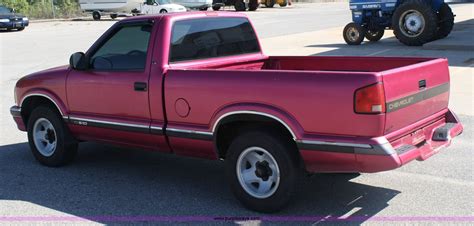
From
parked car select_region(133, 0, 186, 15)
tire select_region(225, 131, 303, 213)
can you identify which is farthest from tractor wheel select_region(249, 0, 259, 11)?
tire select_region(225, 131, 303, 213)

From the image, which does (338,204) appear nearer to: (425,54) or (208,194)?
(208,194)

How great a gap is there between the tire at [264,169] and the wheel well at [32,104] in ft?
8.23

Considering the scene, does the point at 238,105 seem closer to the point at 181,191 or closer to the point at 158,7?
the point at 181,191

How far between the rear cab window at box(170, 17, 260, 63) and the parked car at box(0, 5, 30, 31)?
26552mm

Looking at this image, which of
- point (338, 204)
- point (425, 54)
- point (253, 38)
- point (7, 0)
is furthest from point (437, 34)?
point (7, 0)

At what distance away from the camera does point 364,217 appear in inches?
182

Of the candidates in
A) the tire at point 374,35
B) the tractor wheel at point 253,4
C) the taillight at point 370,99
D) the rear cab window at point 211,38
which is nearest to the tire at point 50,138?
the rear cab window at point 211,38

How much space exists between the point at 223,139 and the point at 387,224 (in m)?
1.55

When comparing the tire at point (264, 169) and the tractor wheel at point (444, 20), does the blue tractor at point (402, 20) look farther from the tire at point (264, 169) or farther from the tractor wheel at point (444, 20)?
the tire at point (264, 169)

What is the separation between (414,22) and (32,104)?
12.7m

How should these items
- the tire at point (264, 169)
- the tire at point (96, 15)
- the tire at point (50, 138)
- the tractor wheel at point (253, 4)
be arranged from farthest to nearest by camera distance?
the tractor wheel at point (253, 4) < the tire at point (96, 15) < the tire at point (50, 138) < the tire at point (264, 169)

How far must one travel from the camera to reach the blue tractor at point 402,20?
53.4ft

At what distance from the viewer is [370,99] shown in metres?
3.99

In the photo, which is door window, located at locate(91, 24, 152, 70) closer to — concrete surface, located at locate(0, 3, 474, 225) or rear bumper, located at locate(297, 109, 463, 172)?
concrete surface, located at locate(0, 3, 474, 225)
